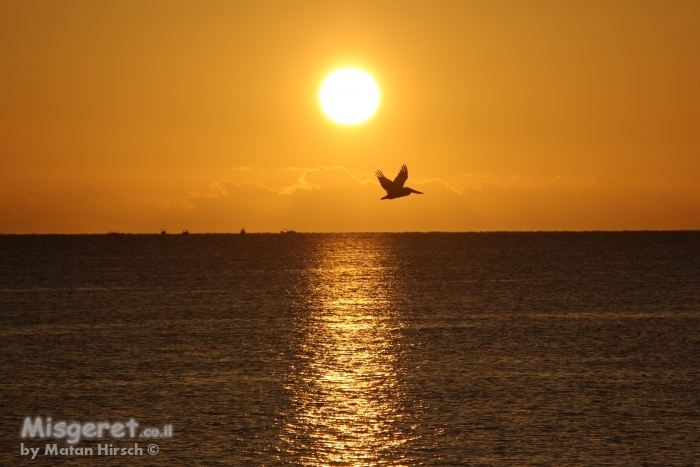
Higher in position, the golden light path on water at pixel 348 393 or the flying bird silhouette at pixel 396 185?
the flying bird silhouette at pixel 396 185

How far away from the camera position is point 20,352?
6881 centimetres

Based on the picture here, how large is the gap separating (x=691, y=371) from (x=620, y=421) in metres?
17.0

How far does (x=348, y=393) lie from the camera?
53281 mm

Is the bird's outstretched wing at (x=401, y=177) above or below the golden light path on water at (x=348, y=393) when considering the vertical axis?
above

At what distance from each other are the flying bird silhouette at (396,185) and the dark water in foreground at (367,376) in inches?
430

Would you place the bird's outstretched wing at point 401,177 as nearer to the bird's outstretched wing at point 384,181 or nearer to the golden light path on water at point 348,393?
the bird's outstretched wing at point 384,181

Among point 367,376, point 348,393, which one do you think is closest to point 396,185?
point 348,393

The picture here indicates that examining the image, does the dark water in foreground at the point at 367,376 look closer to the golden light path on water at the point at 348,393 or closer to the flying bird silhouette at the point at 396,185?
the golden light path on water at the point at 348,393

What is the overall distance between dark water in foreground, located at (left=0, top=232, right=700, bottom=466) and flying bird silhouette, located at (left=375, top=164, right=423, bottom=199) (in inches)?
430

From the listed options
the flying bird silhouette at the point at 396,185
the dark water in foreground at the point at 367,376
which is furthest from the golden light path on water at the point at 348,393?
the flying bird silhouette at the point at 396,185

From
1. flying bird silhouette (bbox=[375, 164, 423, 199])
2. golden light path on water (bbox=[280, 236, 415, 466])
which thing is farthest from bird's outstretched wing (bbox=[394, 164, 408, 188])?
golden light path on water (bbox=[280, 236, 415, 466])

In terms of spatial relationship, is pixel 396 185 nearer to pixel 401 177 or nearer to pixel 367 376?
pixel 401 177

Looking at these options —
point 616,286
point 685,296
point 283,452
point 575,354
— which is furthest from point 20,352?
point 616,286

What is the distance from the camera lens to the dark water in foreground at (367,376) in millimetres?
42688
